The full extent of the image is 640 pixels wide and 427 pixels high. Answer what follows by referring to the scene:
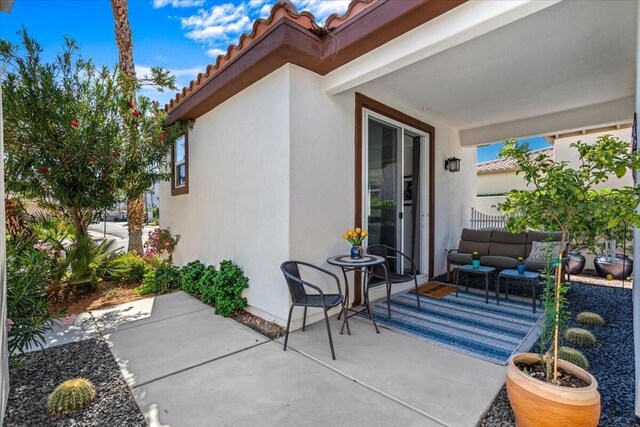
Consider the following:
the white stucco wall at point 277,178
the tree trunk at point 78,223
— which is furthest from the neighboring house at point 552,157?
the tree trunk at point 78,223

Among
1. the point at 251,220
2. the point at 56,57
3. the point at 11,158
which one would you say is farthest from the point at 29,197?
the point at 251,220

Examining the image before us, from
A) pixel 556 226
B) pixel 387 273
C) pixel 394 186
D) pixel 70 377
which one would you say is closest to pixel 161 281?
pixel 70 377

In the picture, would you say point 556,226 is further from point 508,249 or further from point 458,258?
point 508,249

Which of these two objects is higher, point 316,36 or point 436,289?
point 316,36

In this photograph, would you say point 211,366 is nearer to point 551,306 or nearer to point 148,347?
point 148,347

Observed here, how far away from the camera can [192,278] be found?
17.4 feet

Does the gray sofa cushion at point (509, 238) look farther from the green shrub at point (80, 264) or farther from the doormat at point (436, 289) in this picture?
the green shrub at point (80, 264)

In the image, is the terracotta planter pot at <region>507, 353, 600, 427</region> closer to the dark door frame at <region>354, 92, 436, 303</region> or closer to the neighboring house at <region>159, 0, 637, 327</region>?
the neighboring house at <region>159, 0, 637, 327</region>

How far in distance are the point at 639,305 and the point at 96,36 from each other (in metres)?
8.45

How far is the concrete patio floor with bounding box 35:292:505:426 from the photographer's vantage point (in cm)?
215

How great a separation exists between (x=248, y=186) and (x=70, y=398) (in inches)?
110

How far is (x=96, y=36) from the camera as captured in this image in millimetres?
5652

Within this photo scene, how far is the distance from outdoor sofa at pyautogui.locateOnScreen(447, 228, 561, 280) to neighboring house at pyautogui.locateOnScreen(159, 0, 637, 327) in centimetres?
46

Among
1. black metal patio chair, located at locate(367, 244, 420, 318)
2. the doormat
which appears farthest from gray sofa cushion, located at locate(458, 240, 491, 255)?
black metal patio chair, located at locate(367, 244, 420, 318)
